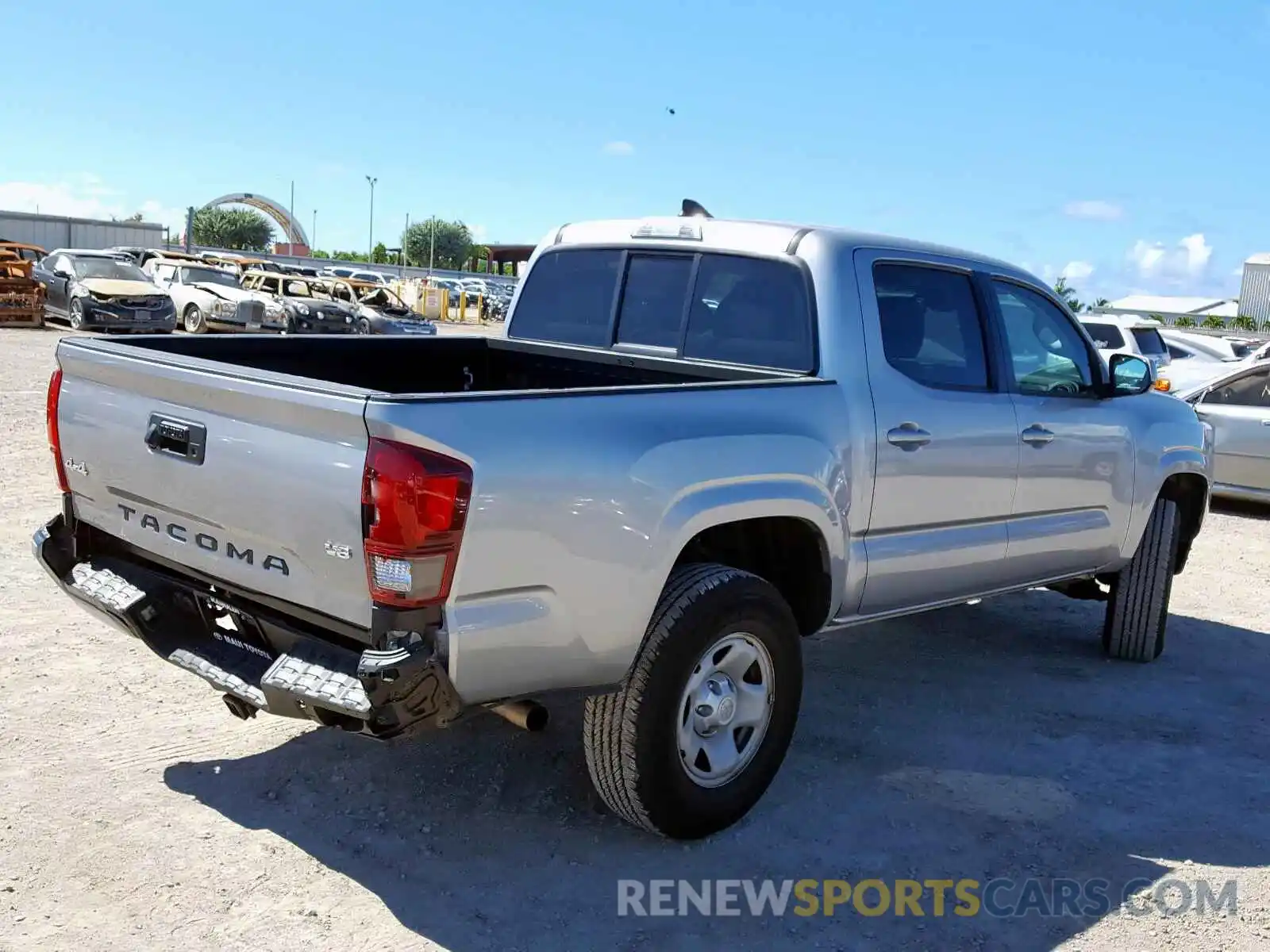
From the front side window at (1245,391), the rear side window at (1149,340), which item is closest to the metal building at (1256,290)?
the rear side window at (1149,340)

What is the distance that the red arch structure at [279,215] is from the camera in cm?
9150

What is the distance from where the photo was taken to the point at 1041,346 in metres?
5.31

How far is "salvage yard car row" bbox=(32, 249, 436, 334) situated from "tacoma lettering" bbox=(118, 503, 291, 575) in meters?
18.4

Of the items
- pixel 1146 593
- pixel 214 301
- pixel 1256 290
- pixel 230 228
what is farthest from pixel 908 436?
pixel 230 228

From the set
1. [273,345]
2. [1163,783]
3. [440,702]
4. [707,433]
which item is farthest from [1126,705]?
[273,345]

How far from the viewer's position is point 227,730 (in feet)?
14.7

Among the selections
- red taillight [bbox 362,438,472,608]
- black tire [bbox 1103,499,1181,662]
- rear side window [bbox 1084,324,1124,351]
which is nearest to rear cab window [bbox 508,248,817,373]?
red taillight [bbox 362,438,472,608]

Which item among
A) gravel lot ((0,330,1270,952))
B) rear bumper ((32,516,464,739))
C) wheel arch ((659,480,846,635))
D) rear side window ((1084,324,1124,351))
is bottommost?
gravel lot ((0,330,1270,952))

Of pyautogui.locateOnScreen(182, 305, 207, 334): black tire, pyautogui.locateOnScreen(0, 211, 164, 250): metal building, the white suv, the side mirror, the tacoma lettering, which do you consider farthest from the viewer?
pyautogui.locateOnScreen(0, 211, 164, 250): metal building

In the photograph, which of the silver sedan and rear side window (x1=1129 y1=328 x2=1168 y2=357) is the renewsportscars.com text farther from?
rear side window (x1=1129 y1=328 x2=1168 y2=357)

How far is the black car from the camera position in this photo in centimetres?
2200

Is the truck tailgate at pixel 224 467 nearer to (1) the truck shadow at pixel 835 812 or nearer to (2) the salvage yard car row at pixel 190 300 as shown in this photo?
(1) the truck shadow at pixel 835 812

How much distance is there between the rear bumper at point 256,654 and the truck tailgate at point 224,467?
0.12 meters

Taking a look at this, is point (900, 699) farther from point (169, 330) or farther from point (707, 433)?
point (169, 330)
